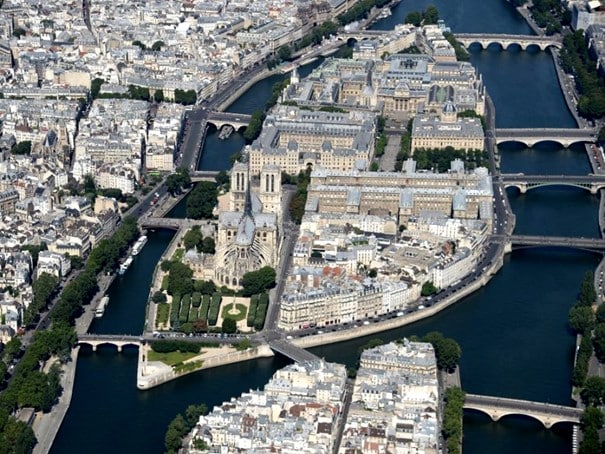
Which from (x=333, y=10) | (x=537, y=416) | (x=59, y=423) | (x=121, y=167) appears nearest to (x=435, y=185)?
(x=121, y=167)

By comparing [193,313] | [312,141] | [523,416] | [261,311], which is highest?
[312,141]

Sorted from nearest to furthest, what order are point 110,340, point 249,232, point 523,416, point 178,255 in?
1. point 523,416
2. point 110,340
3. point 249,232
4. point 178,255

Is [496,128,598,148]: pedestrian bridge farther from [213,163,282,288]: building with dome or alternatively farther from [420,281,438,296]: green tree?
[420,281,438,296]: green tree

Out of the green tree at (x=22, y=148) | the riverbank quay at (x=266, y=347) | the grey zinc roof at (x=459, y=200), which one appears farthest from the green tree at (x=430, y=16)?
the riverbank quay at (x=266, y=347)

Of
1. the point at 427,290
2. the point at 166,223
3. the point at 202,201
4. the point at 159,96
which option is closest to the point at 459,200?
the point at 427,290

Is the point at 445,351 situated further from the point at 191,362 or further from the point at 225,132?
the point at 225,132

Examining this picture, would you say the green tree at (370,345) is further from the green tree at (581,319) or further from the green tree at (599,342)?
the green tree at (599,342)

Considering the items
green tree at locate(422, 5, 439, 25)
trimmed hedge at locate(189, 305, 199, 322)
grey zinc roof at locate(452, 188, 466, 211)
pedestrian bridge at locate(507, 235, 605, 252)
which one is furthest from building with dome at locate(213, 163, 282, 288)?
green tree at locate(422, 5, 439, 25)
